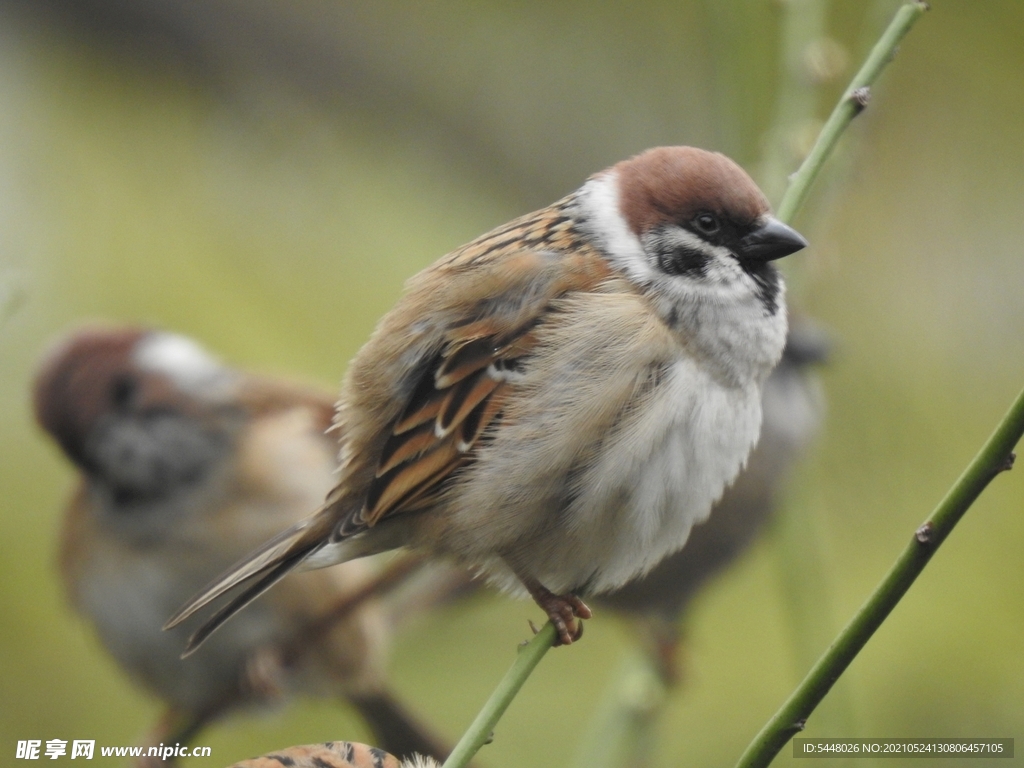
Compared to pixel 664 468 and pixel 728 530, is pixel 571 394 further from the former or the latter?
pixel 728 530

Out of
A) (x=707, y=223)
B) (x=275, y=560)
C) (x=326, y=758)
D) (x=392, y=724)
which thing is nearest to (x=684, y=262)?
(x=707, y=223)

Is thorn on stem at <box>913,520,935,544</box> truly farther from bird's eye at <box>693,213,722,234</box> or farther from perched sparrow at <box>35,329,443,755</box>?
perched sparrow at <box>35,329,443,755</box>

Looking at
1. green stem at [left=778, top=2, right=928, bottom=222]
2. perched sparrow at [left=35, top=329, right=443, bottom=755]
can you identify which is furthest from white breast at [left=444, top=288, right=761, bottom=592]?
perched sparrow at [left=35, top=329, right=443, bottom=755]

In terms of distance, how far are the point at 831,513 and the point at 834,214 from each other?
1.75m

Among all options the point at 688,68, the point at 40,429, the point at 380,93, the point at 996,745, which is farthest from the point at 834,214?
the point at 380,93

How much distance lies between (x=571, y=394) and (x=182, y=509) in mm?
1513

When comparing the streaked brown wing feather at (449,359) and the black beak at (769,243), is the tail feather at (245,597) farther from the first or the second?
the black beak at (769,243)

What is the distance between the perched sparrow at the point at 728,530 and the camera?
348 cm

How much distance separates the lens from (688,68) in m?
4.93

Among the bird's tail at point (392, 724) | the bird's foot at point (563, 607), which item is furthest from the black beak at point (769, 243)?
the bird's tail at point (392, 724)

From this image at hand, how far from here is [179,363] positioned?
3.12m

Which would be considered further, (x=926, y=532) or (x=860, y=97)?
(x=860, y=97)

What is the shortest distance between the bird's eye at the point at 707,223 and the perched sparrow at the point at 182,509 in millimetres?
1388

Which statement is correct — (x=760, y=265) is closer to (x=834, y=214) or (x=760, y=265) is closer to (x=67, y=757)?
(x=834, y=214)
